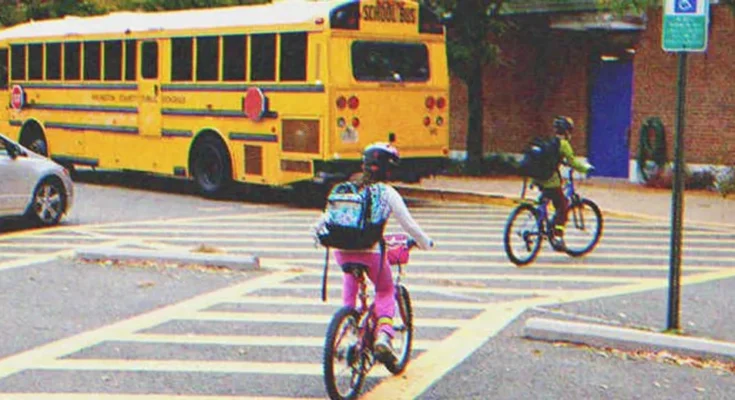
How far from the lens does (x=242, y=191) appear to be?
23.1 meters

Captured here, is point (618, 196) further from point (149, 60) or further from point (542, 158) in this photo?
point (542, 158)

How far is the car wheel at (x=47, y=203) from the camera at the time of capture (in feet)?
53.8

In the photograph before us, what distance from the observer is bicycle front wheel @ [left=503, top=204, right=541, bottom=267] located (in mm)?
13430

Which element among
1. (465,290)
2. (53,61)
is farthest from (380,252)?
(53,61)

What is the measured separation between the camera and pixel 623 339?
9.10 metres

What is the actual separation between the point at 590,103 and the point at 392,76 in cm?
756

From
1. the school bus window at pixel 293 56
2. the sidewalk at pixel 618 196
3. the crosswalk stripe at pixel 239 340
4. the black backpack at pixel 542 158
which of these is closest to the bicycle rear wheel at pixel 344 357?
the crosswalk stripe at pixel 239 340

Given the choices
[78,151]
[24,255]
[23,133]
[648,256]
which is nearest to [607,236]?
[648,256]

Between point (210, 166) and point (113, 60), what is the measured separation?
3.32 meters

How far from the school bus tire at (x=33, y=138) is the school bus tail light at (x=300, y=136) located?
7469 millimetres

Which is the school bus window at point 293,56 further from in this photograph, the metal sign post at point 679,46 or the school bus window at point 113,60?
the metal sign post at point 679,46

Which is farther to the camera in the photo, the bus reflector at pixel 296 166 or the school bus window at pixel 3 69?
the school bus window at pixel 3 69

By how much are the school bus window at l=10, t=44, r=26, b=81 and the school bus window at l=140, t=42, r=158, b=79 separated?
411 centimetres

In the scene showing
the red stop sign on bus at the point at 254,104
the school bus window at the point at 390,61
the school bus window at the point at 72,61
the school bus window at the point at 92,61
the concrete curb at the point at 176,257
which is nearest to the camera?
the concrete curb at the point at 176,257
